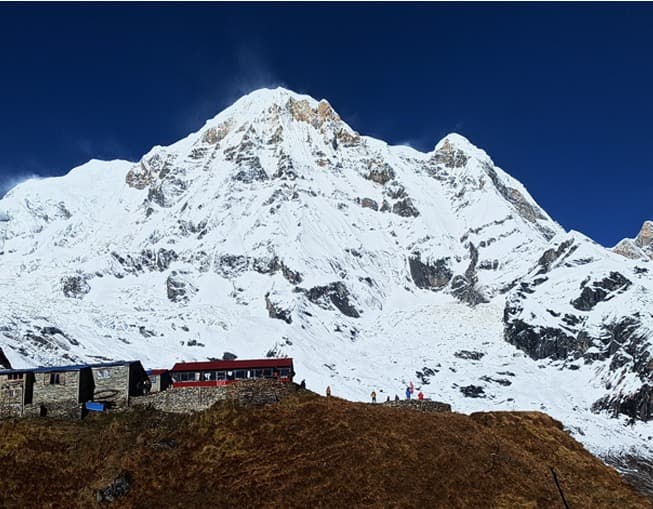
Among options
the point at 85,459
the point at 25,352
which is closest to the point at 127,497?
the point at 85,459

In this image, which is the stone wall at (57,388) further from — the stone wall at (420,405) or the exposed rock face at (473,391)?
the exposed rock face at (473,391)

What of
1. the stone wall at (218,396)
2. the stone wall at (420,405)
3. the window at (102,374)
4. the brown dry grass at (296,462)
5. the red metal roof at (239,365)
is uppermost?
the red metal roof at (239,365)

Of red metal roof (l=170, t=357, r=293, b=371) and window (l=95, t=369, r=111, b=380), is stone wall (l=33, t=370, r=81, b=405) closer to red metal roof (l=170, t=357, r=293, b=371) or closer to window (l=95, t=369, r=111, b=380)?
window (l=95, t=369, r=111, b=380)

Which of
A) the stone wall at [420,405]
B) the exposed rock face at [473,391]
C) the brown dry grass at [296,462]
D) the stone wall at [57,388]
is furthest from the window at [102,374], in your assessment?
the exposed rock face at [473,391]

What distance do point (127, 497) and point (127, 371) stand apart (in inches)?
693

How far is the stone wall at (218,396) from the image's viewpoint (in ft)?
195

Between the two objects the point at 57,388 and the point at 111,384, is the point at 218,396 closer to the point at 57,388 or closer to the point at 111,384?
the point at 111,384

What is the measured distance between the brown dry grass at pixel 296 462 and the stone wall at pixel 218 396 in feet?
4.65

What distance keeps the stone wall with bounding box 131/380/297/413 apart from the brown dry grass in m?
1.42

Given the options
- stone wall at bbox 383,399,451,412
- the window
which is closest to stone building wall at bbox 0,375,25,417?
the window

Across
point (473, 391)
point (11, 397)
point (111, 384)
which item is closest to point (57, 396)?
point (11, 397)

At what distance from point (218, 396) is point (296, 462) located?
475 inches

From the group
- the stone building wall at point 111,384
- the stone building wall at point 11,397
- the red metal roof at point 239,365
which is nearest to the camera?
the stone building wall at point 11,397

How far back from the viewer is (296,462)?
164ft
